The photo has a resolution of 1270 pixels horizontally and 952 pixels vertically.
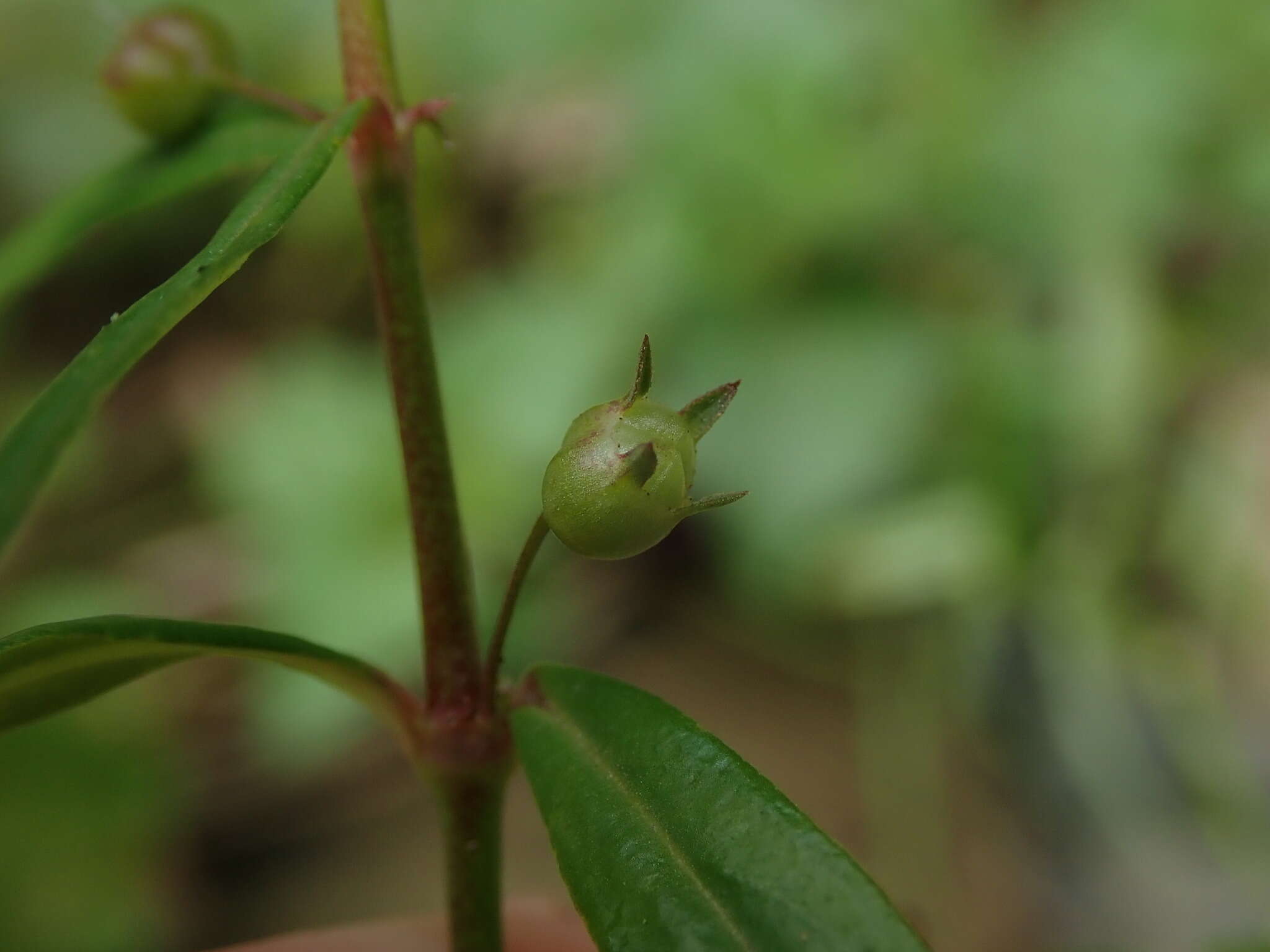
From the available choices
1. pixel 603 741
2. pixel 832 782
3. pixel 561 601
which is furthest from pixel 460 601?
pixel 832 782

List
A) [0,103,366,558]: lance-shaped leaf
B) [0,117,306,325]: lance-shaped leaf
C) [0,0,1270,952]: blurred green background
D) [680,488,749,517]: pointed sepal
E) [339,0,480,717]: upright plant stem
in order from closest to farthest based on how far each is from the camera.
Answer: [0,103,366,558]: lance-shaped leaf < [680,488,749,517]: pointed sepal < [339,0,480,717]: upright plant stem < [0,117,306,325]: lance-shaped leaf < [0,0,1270,952]: blurred green background

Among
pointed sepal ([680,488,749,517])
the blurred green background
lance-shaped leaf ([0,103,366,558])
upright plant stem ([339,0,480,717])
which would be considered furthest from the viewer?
the blurred green background

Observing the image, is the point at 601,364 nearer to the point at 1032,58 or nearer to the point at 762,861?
the point at 1032,58

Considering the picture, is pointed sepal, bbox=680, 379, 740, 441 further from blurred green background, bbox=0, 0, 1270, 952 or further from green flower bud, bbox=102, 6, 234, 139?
blurred green background, bbox=0, 0, 1270, 952

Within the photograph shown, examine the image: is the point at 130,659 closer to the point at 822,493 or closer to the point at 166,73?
the point at 166,73

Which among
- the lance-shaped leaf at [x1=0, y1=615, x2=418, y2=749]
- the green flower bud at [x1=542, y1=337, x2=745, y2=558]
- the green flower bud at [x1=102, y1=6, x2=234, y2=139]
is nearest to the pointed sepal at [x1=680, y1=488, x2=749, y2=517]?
A: the green flower bud at [x1=542, y1=337, x2=745, y2=558]

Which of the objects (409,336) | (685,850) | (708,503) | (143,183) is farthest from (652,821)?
(143,183)

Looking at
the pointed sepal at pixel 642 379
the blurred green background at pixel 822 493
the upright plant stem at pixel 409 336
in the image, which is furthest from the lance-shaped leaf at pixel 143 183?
the blurred green background at pixel 822 493
